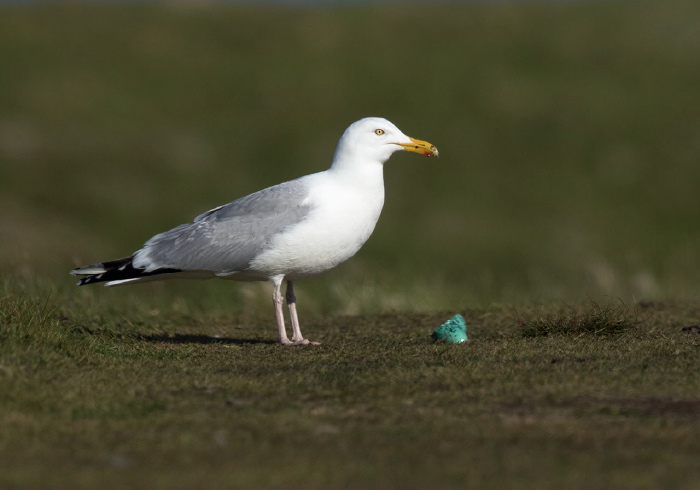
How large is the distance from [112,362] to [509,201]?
494 inches

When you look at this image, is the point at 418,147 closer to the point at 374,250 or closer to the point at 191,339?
the point at 191,339

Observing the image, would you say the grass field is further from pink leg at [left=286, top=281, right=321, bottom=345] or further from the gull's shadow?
pink leg at [left=286, top=281, right=321, bottom=345]

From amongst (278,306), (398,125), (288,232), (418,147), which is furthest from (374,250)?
(288,232)

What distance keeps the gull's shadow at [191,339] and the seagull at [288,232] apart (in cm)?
31

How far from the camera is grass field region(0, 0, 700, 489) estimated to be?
4.57m

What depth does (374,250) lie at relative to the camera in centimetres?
1672

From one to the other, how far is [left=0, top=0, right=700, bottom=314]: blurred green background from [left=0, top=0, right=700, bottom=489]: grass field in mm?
66

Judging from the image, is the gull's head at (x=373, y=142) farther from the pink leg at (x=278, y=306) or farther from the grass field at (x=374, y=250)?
the grass field at (x=374, y=250)

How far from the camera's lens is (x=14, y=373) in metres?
5.64

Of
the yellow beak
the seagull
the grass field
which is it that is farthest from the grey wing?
the yellow beak

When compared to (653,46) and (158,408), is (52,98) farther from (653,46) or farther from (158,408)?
(158,408)

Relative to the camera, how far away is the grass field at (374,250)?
4.57m

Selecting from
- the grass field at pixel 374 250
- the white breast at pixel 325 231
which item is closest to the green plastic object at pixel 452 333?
the grass field at pixel 374 250

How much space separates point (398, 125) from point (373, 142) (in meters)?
11.9
